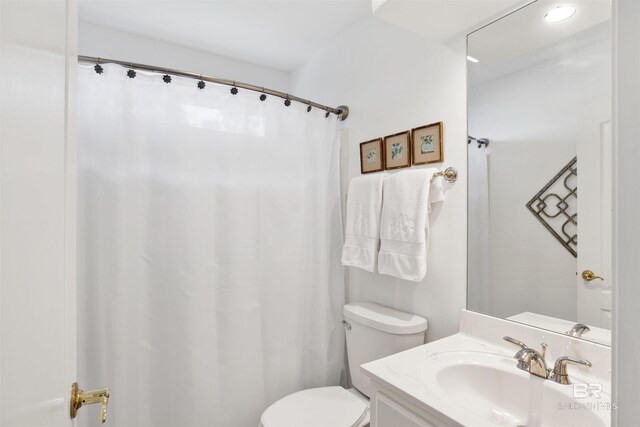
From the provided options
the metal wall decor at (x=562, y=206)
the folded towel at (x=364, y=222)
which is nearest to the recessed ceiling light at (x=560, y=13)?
the metal wall decor at (x=562, y=206)

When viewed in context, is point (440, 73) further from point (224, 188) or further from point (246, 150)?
point (224, 188)

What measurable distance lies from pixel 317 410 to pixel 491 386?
2.40 feet

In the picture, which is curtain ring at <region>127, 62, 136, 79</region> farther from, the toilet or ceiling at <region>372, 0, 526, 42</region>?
the toilet

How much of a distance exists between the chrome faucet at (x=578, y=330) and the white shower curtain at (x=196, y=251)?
1106mm

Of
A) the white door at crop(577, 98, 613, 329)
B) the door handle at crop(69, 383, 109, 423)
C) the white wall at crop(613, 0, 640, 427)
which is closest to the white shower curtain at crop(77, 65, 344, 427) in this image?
the door handle at crop(69, 383, 109, 423)

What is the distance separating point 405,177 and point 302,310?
90cm

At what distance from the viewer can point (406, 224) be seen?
1393 mm

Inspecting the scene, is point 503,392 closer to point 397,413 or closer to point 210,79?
point 397,413

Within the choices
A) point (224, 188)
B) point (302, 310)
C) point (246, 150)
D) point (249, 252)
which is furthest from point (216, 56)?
point (302, 310)

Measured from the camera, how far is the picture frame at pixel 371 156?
5.49ft

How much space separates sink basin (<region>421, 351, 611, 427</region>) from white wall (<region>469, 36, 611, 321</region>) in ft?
0.78

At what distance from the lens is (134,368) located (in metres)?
1.35

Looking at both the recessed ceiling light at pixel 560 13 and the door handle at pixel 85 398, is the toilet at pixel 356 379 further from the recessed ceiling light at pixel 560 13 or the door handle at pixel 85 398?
the recessed ceiling light at pixel 560 13

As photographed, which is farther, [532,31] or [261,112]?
[261,112]
